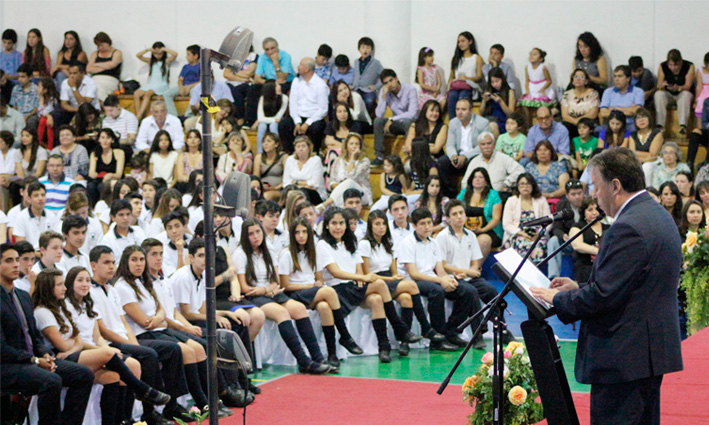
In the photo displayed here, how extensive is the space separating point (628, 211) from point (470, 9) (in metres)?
10.6

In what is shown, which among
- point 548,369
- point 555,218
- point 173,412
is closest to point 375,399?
point 173,412

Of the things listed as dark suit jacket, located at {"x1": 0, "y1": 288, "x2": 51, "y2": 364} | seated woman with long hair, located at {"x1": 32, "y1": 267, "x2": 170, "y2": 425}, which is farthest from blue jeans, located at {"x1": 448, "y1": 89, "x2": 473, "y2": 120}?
dark suit jacket, located at {"x1": 0, "y1": 288, "x2": 51, "y2": 364}

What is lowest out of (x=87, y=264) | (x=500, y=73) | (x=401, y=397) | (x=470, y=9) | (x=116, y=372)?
(x=401, y=397)

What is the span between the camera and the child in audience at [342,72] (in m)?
12.9

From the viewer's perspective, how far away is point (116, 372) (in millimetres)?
5625

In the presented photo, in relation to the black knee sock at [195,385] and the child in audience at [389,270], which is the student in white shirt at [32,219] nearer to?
the child in audience at [389,270]

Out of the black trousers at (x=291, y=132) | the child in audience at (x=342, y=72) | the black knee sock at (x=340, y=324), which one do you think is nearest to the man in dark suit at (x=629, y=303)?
the black knee sock at (x=340, y=324)

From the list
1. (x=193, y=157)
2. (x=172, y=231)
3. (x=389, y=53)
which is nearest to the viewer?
(x=172, y=231)

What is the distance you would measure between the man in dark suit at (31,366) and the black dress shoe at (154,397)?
40 cm

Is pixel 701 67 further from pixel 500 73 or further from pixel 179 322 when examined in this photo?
pixel 179 322

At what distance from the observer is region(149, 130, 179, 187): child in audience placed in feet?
38.5

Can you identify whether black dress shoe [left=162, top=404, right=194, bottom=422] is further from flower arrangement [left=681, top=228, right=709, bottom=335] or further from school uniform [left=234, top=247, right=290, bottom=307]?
flower arrangement [left=681, top=228, right=709, bottom=335]

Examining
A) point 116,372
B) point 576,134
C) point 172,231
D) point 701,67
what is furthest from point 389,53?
point 116,372

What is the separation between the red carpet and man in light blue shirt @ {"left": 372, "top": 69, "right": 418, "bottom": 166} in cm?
538
